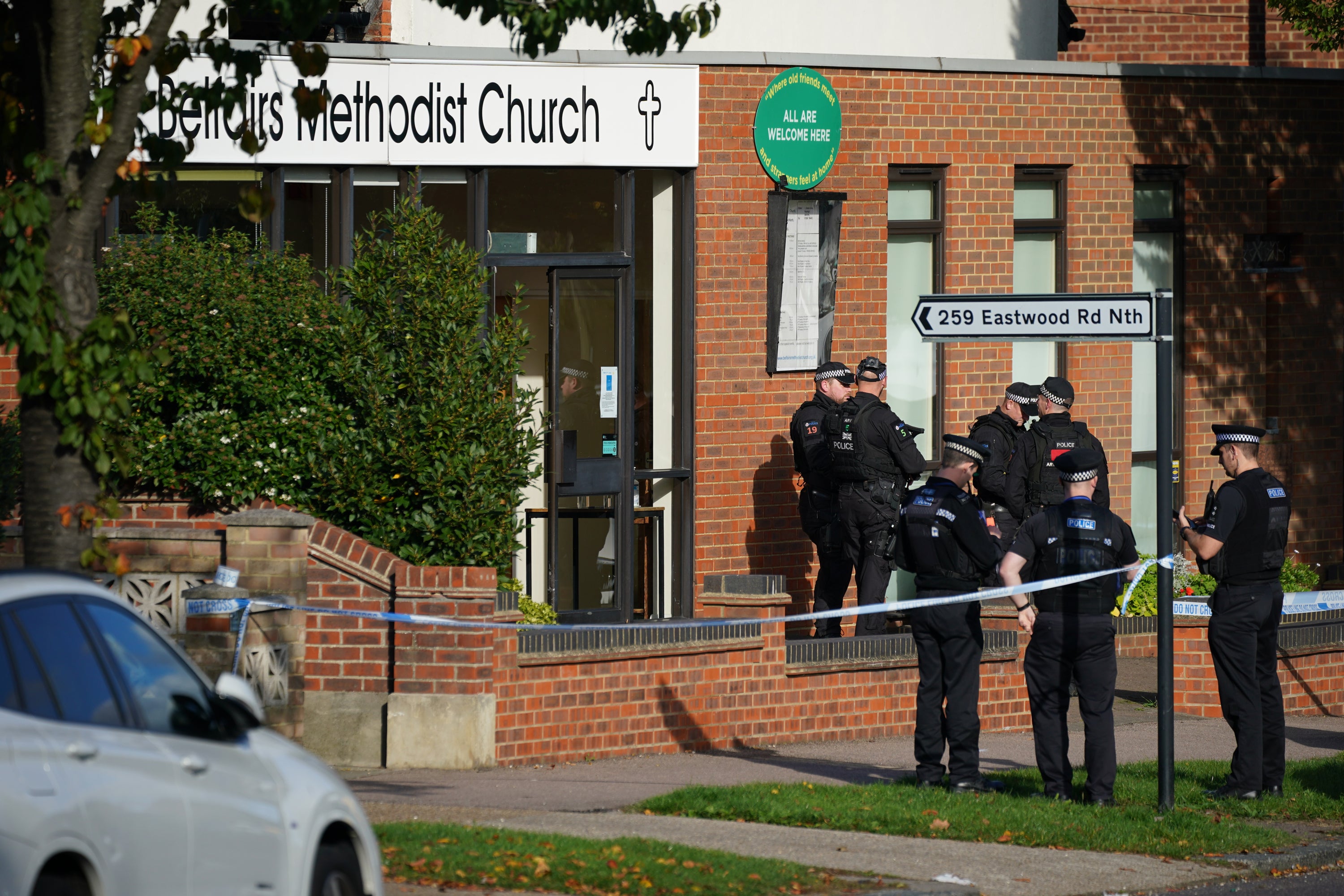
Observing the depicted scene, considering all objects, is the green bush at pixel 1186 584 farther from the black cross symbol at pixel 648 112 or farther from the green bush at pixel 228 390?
the green bush at pixel 228 390

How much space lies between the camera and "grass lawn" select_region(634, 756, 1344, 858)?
902 cm

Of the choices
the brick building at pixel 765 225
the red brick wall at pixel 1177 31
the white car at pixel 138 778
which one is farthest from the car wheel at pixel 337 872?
the red brick wall at pixel 1177 31

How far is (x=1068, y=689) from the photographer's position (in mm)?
9781

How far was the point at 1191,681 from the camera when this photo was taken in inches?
535

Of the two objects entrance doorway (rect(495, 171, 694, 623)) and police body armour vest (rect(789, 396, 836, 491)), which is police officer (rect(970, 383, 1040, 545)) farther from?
entrance doorway (rect(495, 171, 694, 623))

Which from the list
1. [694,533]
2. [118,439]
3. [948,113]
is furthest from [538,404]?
[118,439]

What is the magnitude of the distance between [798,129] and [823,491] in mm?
3084

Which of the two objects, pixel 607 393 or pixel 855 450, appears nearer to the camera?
pixel 855 450

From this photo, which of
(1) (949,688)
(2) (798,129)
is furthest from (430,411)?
(2) (798,129)

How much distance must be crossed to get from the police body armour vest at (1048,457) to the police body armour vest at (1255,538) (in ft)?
11.7

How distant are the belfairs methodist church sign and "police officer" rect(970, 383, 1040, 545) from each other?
316 cm

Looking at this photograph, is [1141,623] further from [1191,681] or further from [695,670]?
[695,670]

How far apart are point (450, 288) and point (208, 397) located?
1.64m

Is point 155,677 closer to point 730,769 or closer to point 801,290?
point 730,769
